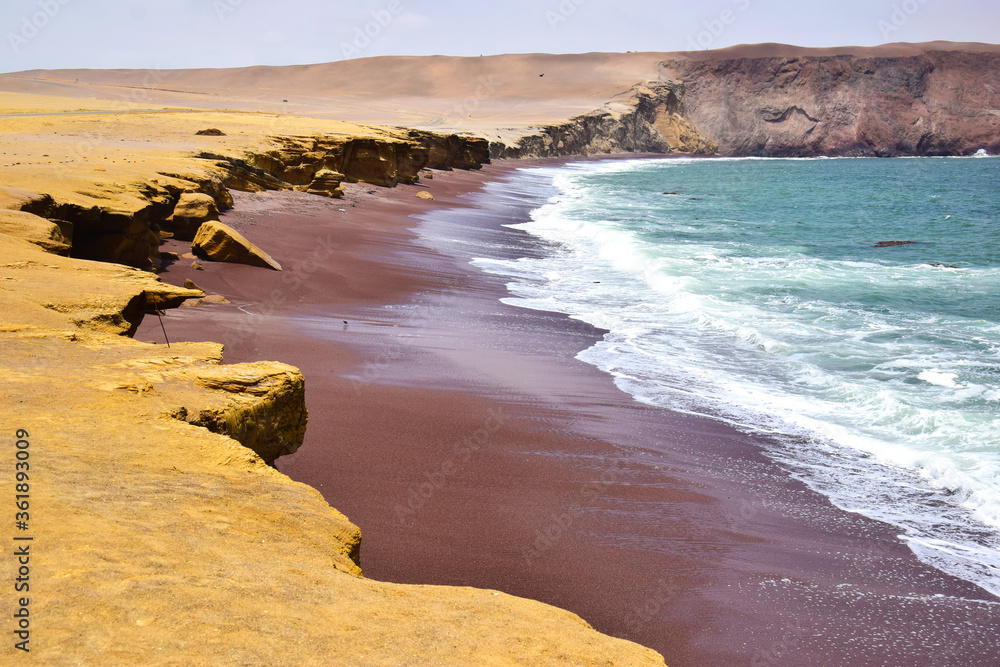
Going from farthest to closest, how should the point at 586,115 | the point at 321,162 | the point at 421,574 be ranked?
the point at 586,115
the point at 321,162
the point at 421,574

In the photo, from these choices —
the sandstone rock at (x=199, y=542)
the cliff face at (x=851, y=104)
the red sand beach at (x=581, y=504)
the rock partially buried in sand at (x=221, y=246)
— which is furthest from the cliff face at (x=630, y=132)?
the sandstone rock at (x=199, y=542)

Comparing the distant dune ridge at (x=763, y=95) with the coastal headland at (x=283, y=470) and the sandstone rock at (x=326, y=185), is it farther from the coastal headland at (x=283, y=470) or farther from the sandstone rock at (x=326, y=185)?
the coastal headland at (x=283, y=470)

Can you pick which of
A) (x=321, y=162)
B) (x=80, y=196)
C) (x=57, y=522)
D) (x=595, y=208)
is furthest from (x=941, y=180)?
(x=57, y=522)

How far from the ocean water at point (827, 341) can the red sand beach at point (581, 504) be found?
0.51 metres

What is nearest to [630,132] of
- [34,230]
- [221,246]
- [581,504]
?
[221,246]

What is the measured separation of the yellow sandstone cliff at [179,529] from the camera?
2260 millimetres

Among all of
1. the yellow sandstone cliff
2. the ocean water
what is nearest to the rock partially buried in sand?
the ocean water

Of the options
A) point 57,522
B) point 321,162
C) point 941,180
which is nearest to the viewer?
point 57,522

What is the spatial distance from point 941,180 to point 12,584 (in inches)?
2612

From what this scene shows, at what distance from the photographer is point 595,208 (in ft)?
99.9

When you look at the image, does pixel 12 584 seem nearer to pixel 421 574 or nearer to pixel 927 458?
pixel 421 574

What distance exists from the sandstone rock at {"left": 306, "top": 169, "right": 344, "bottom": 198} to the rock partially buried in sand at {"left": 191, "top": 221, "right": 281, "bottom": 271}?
9.60 meters

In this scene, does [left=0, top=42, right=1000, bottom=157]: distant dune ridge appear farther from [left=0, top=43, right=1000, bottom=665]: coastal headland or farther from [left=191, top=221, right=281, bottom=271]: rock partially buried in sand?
[left=0, top=43, right=1000, bottom=665]: coastal headland

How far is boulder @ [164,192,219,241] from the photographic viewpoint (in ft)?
38.3
